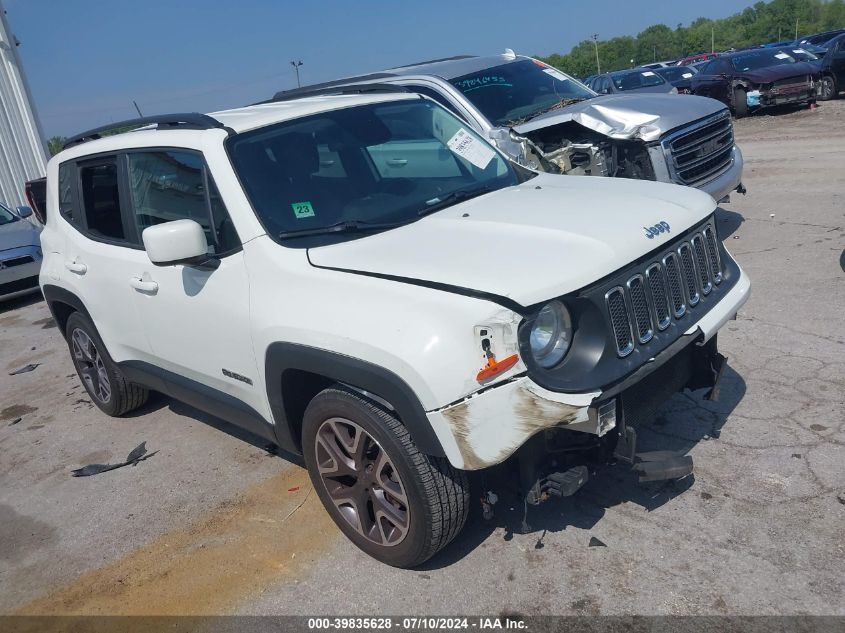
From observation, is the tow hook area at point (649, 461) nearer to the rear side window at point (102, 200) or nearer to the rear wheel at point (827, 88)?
the rear side window at point (102, 200)

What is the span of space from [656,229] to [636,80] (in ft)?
56.1

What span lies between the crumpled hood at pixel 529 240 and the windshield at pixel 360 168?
7.8 inches

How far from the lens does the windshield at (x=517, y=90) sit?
7668 mm

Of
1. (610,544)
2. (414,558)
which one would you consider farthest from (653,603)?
(414,558)

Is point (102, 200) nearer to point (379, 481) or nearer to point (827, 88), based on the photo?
point (379, 481)

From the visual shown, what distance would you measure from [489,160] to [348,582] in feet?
7.88

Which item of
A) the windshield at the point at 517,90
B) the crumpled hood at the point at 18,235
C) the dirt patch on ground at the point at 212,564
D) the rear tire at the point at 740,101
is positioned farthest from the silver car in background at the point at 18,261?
the rear tire at the point at 740,101

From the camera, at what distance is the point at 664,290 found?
3316 mm

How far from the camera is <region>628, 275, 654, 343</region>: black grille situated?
3.13 meters

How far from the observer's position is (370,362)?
9.62 ft

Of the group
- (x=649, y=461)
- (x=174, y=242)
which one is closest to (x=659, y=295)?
(x=649, y=461)

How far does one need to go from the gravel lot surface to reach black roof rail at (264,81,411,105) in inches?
91.2

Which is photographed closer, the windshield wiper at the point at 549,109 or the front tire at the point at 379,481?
the front tire at the point at 379,481

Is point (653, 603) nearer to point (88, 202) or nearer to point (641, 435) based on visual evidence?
point (641, 435)
